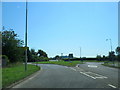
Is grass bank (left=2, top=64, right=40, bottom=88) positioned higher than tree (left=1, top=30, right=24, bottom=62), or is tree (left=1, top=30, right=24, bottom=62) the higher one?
tree (left=1, top=30, right=24, bottom=62)

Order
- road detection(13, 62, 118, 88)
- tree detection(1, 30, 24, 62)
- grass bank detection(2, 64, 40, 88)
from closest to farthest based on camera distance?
road detection(13, 62, 118, 88)
grass bank detection(2, 64, 40, 88)
tree detection(1, 30, 24, 62)

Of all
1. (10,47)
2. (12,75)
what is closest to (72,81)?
(12,75)

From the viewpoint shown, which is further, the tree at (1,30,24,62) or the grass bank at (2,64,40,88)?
the tree at (1,30,24,62)

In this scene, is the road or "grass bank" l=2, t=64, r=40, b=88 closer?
the road

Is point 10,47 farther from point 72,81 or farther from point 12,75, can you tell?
point 72,81

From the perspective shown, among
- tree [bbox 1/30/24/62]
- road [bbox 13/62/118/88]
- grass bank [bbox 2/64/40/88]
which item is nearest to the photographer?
road [bbox 13/62/118/88]

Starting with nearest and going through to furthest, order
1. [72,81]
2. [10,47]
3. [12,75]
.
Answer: [72,81] → [12,75] → [10,47]

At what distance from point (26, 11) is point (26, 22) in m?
1.60

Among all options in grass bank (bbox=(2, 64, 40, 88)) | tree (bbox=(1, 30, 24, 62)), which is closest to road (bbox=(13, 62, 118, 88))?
grass bank (bbox=(2, 64, 40, 88))

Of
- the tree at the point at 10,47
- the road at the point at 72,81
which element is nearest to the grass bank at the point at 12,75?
the road at the point at 72,81

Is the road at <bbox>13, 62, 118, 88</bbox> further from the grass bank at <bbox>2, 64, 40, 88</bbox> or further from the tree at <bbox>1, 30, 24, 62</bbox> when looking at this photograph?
the tree at <bbox>1, 30, 24, 62</bbox>

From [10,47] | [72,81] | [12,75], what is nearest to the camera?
[72,81]

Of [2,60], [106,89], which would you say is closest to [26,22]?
[2,60]

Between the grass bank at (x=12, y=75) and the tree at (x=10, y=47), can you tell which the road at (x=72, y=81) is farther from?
the tree at (x=10, y=47)
